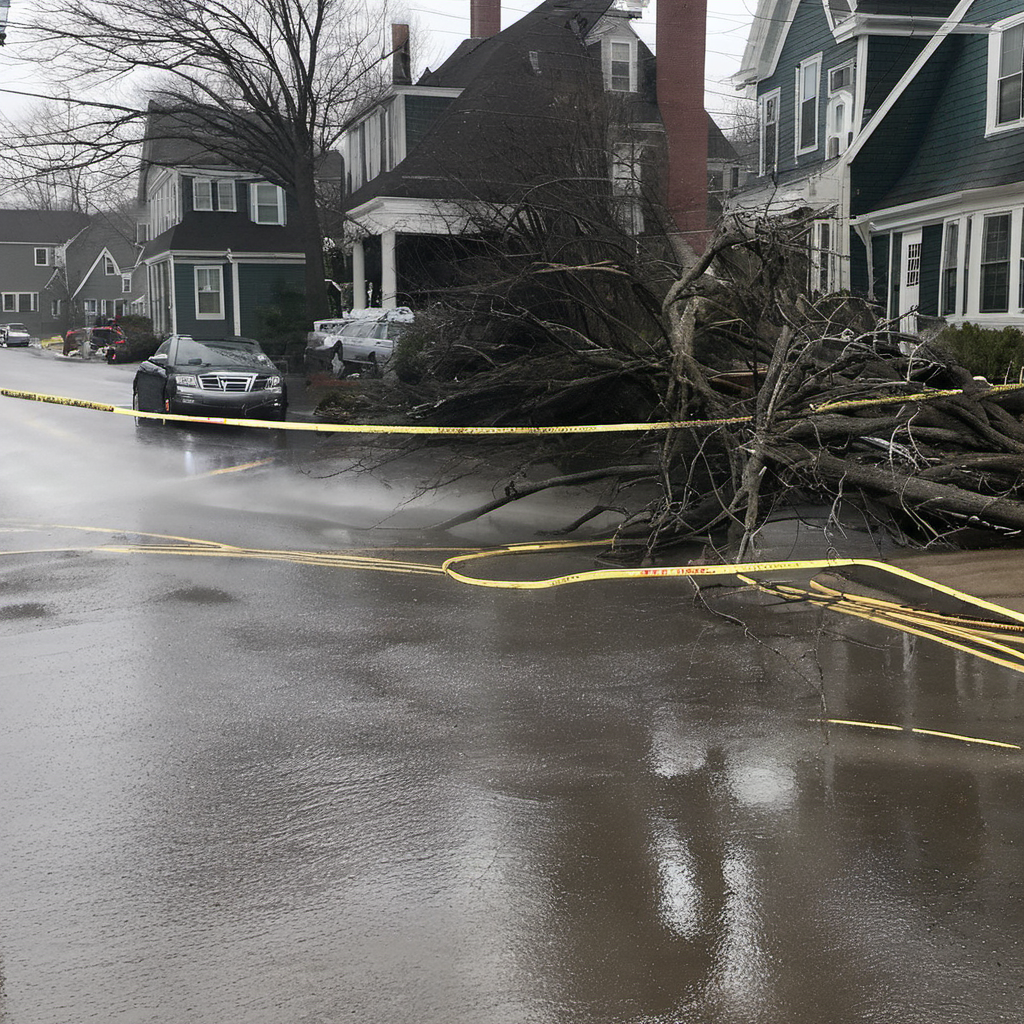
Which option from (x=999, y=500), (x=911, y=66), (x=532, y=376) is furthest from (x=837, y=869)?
(x=911, y=66)

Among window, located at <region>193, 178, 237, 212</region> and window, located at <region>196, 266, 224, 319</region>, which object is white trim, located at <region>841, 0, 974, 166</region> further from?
window, located at <region>193, 178, 237, 212</region>

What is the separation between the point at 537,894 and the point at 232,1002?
123cm

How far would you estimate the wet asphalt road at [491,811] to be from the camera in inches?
154

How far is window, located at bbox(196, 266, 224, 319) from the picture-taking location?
47812 millimetres

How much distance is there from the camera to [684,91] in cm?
3006

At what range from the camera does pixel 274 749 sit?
6.08 m

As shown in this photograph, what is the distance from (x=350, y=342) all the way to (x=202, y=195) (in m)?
22.3

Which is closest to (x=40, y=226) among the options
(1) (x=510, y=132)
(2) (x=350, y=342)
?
(2) (x=350, y=342)

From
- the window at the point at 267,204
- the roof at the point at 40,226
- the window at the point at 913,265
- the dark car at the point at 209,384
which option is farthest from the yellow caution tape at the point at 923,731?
the roof at the point at 40,226

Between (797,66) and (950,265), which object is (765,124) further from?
(950,265)

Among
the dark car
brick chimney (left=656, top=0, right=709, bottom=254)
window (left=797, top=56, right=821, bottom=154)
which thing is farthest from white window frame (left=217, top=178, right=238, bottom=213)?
the dark car

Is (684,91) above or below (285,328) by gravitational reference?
above

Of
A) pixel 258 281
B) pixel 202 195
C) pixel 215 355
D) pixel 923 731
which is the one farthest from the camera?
pixel 202 195

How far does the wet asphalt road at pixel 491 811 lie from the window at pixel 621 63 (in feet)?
79.2
